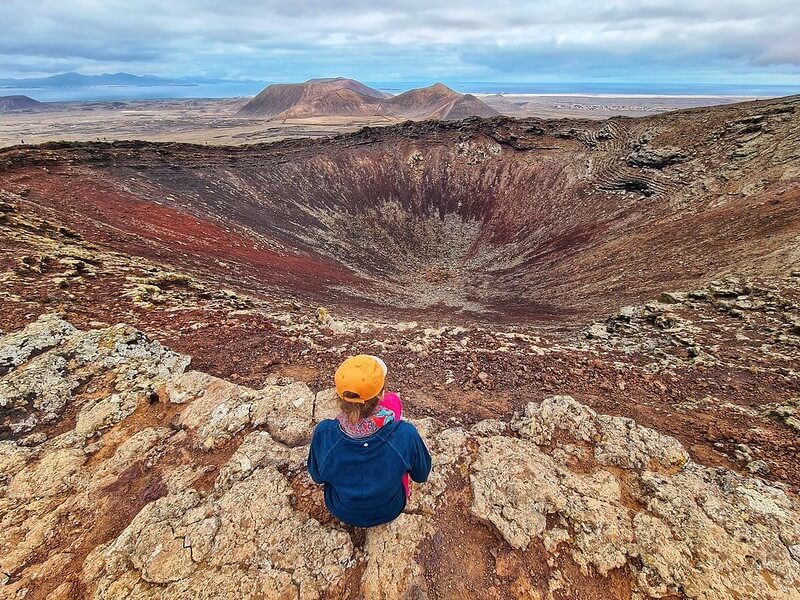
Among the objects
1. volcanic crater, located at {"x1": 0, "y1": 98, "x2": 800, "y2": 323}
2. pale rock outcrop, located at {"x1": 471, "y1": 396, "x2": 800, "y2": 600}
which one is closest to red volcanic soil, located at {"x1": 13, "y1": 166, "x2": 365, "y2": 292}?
volcanic crater, located at {"x1": 0, "y1": 98, "x2": 800, "y2": 323}

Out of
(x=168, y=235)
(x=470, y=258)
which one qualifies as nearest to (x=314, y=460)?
(x=168, y=235)

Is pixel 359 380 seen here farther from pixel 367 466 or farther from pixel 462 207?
pixel 462 207

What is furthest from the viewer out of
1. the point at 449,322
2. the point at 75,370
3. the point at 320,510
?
the point at 449,322

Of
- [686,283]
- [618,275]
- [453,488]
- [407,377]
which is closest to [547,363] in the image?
[407,377]

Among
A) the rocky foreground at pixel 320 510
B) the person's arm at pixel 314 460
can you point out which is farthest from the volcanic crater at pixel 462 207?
the person's arm at pixel 314 460

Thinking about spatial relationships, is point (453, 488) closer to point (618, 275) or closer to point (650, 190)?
point (618, 275)

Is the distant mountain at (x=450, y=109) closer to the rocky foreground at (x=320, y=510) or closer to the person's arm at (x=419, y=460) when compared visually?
the rocky foreground at (x=320, y=510)
